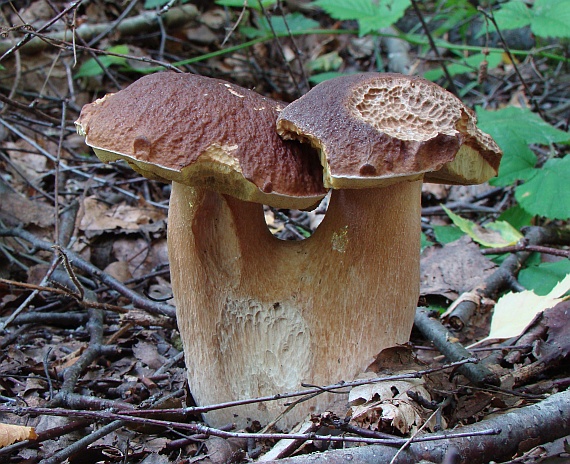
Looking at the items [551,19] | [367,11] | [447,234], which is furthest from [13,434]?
[551,19]

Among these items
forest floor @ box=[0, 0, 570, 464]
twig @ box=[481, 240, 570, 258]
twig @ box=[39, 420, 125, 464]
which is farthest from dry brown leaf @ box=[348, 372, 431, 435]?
twig @ box=[481, 240, 570, 258]

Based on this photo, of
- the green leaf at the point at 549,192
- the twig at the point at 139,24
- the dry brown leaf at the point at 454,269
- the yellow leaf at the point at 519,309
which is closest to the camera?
the yellow leaf at the point at 519,309

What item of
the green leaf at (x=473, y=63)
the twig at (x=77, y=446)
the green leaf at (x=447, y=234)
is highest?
the green leaf at (x=473, y=63)

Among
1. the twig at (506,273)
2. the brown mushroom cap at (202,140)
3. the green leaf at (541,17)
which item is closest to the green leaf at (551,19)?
the green leaf at (541,17)

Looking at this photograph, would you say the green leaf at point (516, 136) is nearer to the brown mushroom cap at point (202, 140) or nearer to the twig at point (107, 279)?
the brown mushroom cap at point (202, 140)

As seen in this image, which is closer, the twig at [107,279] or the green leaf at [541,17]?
the twig at [107,279]

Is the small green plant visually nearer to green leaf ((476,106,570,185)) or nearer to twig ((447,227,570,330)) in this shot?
green leaf ((476,106,570,185))

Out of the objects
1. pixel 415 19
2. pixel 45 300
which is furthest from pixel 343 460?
pixel 415 19

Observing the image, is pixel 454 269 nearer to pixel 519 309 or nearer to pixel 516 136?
pixel 519 309
